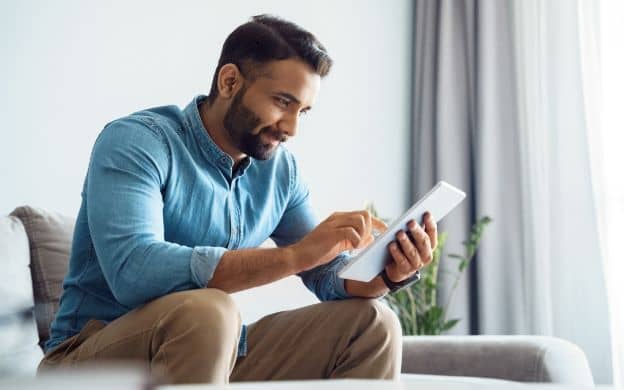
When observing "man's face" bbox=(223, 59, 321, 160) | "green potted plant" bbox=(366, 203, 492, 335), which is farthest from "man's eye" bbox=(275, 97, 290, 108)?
"green potted plant" bbox=(366, 203, 492, 335)

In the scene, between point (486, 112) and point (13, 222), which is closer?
point (13, 222)

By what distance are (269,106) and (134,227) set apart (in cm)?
48

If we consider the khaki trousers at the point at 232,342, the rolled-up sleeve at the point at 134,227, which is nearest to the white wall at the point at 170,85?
the rolled-up sleeve at the point at 134,227

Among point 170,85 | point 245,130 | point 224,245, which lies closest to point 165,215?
point 224,245

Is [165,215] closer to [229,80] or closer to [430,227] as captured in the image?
[229,80]

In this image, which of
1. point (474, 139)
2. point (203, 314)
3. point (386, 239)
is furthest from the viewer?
point (474, 139)

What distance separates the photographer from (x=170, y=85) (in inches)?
102

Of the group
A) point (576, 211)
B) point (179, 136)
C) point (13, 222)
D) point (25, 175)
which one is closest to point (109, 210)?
point (179, 136)

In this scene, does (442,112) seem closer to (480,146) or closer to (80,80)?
(480,146)

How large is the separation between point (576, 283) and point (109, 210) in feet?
7.48

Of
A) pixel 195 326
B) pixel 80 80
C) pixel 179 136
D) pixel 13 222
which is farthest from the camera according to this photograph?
pixel 80 80

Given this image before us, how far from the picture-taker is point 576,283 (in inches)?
126

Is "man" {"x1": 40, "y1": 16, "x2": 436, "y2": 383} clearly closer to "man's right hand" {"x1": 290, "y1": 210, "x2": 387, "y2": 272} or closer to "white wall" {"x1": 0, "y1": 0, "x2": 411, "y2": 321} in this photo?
"man's right hand" {"x1": 290, "y1": 210, "x2": 387, "y2": 272}

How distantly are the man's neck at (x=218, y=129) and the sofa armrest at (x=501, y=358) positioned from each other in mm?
638
